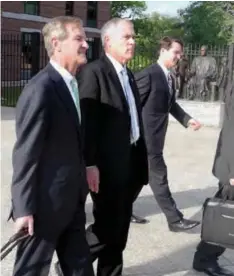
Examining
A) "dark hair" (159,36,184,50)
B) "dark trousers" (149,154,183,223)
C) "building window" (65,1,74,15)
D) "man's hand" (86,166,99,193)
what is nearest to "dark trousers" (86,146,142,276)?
"man's hand" (86,166,99,193)

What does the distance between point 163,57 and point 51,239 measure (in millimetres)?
2859

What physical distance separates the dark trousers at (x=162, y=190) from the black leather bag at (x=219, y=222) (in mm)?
1490

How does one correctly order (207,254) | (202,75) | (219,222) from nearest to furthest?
(219,222) < (207,254) < (202,75)

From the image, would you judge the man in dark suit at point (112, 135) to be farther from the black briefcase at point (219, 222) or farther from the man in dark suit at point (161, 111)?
the man in dark suit at point (161, 111)

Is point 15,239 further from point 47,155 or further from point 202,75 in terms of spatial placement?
point 202,75

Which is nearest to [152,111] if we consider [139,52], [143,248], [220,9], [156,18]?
[143,248]

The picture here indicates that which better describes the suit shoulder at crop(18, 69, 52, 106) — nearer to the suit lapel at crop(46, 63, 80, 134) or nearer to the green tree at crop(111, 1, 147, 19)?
the suit lapel at crop(46, 63, 80, 134)

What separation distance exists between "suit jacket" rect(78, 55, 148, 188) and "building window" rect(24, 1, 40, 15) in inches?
1146

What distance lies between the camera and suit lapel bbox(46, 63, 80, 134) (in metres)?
2.84

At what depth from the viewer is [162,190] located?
5.50 m

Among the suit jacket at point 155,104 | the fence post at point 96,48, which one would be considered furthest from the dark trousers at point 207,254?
the fence post at point 96,48

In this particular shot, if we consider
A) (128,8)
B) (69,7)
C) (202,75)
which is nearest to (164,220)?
(202,75)

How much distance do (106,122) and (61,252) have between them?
937 millimetres

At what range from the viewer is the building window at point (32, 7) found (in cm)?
3167
